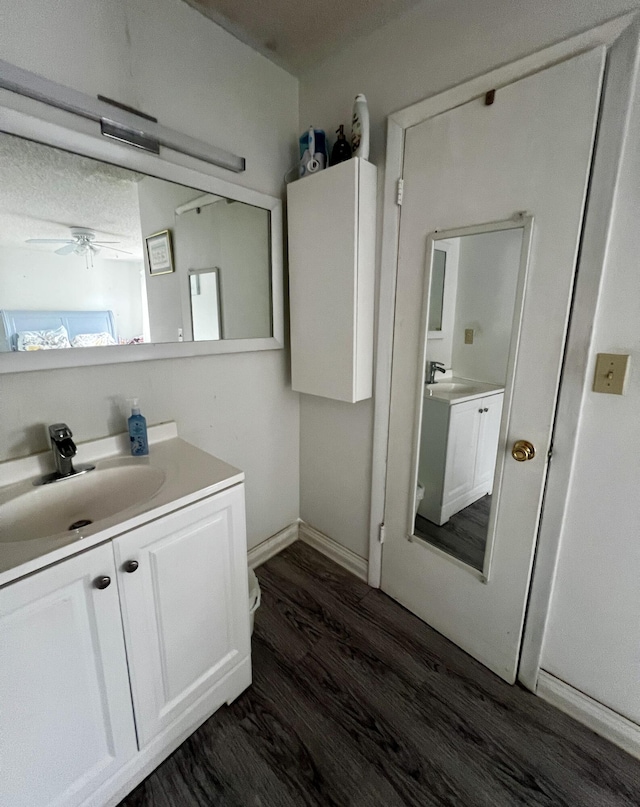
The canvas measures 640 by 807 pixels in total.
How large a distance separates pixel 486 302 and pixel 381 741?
4.97ft

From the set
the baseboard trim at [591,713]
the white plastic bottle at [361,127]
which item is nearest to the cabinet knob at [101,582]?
the baseboard trim at [591,713]

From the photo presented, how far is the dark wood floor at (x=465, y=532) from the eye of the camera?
1.36 m

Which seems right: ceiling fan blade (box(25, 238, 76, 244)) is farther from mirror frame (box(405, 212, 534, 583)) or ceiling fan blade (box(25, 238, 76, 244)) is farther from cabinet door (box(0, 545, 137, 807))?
mirror frame (box(405, 212, 534, 583))

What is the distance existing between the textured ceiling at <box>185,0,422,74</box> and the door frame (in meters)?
0.35

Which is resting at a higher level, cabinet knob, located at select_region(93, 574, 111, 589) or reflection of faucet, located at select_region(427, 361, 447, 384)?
reflection of faucet, located at select_region(427, 361, 447, 384)

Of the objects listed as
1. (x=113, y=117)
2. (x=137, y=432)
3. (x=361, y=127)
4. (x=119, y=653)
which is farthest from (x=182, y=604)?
(x=361, y=127)

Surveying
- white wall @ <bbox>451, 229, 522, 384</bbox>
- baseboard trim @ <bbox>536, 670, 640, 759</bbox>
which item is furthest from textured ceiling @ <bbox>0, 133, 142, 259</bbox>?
baseboard trim @ <bbox>536, 670, 640, 759</bbox>

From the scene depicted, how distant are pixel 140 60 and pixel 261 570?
7.19ft

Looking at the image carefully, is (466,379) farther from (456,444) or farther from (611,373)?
(611,373)

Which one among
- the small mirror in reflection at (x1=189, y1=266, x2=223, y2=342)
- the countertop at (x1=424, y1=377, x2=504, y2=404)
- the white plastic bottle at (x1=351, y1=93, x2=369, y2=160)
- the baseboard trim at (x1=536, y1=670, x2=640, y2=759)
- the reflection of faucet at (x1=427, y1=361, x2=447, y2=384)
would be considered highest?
the white plastic bottle at (x1=351, y1=93, x2=369, y2=160)

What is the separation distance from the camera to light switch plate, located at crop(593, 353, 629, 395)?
1.01 m

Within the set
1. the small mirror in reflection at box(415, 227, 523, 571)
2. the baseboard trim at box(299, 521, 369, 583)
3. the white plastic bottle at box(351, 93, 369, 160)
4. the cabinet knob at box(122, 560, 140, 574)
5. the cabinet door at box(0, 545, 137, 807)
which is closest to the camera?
the cabinet door at box(0, 545, 137, 807)

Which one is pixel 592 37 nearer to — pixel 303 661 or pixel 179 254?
pixel 179 254

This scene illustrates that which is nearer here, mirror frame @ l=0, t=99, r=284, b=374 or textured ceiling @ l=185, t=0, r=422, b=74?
mirror frame @ l=0, t=99, r=284, b=374
